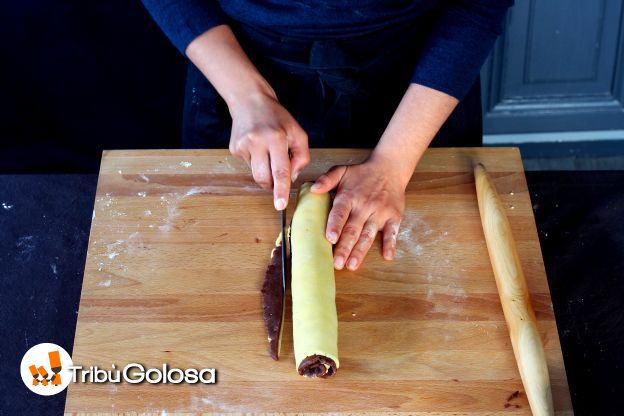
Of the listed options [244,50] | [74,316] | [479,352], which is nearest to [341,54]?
[244,50]

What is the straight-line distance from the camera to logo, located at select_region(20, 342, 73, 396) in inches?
45.3

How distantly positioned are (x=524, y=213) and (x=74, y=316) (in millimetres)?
806

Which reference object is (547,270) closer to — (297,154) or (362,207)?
(362,207)

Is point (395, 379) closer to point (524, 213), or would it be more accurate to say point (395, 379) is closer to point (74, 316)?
point (524, 213)

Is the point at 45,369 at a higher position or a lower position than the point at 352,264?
lower

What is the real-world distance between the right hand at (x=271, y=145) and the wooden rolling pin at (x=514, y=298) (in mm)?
303

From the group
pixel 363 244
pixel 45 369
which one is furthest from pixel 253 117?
pixel 45 369

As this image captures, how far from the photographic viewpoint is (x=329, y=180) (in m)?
1.14

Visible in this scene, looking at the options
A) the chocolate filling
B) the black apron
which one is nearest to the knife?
the chocolate filling

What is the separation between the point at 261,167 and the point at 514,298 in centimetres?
43

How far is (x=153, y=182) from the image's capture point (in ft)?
4.02

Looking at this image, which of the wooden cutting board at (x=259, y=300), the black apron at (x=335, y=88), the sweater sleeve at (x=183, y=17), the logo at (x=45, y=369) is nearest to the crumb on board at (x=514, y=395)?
the wooden cutting board at (x=259, y=300)

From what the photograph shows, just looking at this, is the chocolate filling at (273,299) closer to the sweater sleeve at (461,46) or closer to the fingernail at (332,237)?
the fingernail at (332,237)

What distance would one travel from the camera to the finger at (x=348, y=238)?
1.08 m
